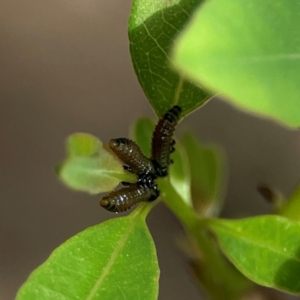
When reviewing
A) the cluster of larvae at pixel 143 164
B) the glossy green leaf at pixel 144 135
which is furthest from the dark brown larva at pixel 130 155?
the glossy green leaf at pixel 144 135

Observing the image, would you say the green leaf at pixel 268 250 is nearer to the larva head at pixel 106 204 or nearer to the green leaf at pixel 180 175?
the larva head at pixel 106 204

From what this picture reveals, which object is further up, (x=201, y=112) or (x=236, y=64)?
(x=236, y=64)

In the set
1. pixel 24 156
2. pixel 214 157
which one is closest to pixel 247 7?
pixel 214 157

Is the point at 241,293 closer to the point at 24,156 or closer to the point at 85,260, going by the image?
the point at 85,260

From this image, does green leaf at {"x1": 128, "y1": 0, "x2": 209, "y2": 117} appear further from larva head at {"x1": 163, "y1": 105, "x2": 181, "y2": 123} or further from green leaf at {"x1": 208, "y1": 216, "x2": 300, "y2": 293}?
green leaf at {"x1": 208, "y1": 216, "x2": 300, "y2": 293}

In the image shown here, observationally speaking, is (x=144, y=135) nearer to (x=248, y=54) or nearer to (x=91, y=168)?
(x=91, y=168)

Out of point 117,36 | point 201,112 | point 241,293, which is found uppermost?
point 117,36

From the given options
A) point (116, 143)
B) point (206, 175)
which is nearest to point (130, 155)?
point (116, 143)

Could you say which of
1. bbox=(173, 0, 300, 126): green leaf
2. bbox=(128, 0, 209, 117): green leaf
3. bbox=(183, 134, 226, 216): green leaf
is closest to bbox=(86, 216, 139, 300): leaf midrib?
bbox=(128, 0, 209, 117): green leaf
